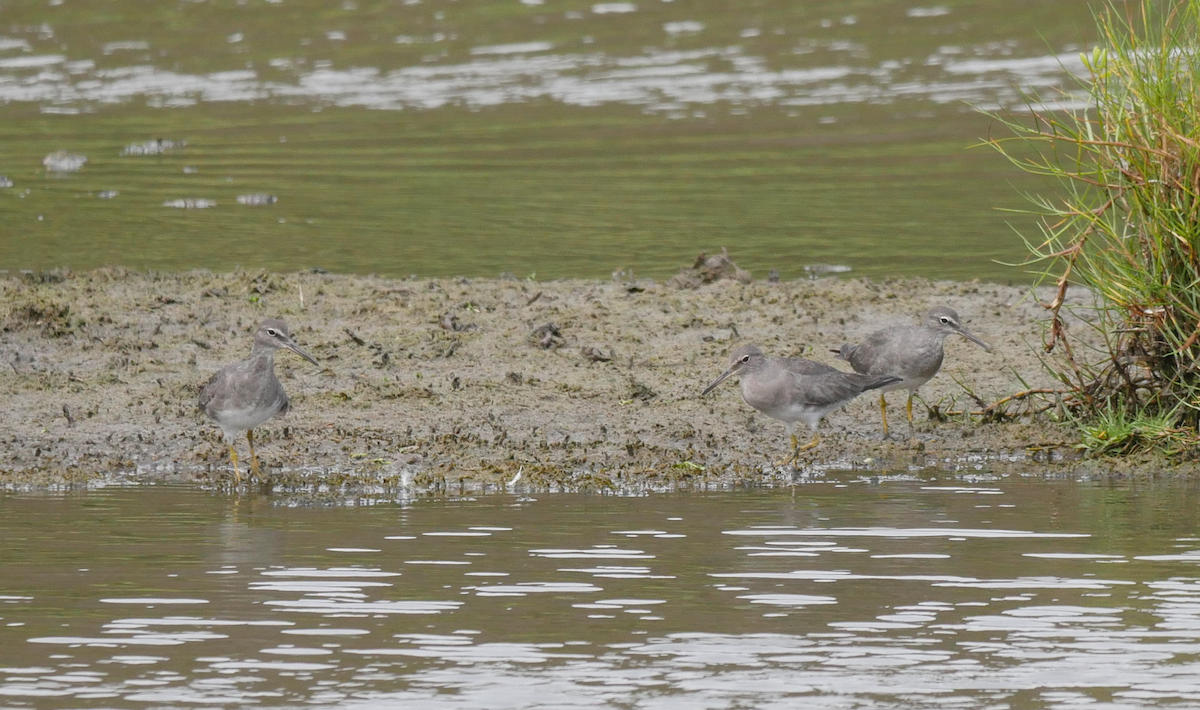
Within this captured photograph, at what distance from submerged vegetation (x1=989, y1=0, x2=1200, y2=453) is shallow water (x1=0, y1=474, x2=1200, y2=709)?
739mm

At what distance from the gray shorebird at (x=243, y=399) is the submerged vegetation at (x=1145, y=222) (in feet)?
14.9

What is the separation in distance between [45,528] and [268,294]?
18.0 ft

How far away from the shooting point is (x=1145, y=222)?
9992 millimetres

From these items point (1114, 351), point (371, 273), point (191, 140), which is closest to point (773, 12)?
point (191, 140)

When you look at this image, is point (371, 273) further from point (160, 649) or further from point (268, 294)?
point (160, 649)

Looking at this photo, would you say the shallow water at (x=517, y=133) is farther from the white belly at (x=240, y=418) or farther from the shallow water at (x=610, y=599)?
the shallow water at (x=610, y=599)

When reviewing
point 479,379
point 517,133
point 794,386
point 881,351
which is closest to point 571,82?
point 517,133

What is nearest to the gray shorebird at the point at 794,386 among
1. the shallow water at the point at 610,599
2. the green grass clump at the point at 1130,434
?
the shallow water at the point at 610,599

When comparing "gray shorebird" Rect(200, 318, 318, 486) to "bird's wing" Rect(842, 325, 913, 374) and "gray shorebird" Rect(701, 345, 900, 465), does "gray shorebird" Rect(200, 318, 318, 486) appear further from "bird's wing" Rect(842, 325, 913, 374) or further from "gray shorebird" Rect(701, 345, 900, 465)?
"bird's wing" Rect(842, 325, 913, 374)

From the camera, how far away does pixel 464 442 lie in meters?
10.6

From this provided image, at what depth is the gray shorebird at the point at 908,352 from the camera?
11.2 meters

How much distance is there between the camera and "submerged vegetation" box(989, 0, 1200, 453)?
9.77 m

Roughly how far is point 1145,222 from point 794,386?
2.30 meters

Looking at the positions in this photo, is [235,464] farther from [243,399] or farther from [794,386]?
[794,386]
